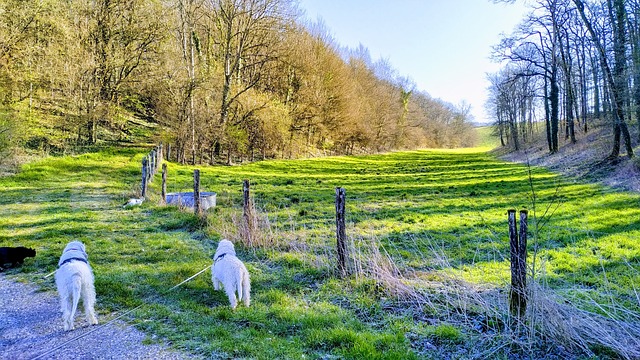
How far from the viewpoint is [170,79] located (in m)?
25.3

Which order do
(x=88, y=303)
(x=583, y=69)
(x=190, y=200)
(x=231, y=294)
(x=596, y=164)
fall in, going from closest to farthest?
(x=88, y=303) < (x=231, y=294) < (x=190, y=200) < (x=596, y=164) < (x=583, y=69)

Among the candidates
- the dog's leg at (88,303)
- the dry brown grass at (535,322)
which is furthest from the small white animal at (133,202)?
the dry brown grass at (535,322)

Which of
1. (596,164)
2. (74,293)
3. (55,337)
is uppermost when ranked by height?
(596,164)

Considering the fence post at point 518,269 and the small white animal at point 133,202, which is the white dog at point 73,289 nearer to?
the fence post at point 518,269

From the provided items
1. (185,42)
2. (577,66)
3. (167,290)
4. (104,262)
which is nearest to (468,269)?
(167,290)

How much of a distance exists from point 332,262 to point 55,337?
13.1ft

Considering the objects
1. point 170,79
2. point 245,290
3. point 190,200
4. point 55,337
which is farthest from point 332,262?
point 170,79

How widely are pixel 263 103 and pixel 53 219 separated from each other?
22.0 metres

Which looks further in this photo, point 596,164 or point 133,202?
point 596,164

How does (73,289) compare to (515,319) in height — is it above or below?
above

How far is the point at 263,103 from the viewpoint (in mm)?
30688

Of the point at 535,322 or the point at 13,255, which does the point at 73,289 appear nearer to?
the point at 13,255

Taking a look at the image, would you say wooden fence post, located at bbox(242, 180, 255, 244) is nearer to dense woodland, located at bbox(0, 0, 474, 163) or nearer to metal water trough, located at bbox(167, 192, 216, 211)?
metal water trough, located at bbox(167, 192, 216, 211)

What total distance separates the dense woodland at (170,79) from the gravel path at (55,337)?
14.4 metres
